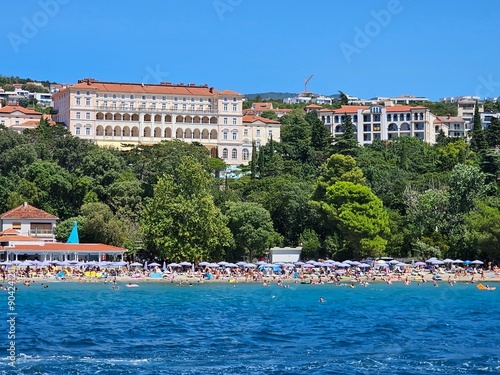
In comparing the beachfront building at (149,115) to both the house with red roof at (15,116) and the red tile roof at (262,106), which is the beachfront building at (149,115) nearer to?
the house with red roof at (15,116)

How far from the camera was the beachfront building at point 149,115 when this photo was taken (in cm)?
8150

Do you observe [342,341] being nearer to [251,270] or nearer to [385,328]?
[385,328]

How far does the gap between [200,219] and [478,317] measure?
20.4 m

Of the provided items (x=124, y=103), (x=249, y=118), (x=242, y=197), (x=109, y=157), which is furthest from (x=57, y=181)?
(x=249, y=118)

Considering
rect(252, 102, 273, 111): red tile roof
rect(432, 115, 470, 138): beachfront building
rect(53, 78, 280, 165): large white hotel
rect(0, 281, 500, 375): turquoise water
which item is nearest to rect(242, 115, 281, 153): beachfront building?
rect(53, 78, 280, 165): large white hotel

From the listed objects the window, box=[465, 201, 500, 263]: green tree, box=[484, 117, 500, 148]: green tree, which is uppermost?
box=[484, 117, 500, 148]: green tree

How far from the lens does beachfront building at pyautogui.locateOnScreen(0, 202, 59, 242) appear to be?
54.6m

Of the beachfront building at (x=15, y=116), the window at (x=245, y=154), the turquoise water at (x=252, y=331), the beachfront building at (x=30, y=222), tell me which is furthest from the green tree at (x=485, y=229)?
the beachfront building at (x=15, y=116)

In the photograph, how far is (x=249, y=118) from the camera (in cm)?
8912

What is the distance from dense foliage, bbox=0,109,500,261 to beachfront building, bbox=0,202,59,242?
1.43 m

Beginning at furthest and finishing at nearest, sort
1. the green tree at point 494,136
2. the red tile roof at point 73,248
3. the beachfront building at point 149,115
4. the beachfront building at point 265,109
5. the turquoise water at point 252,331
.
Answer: the beachfront building at point 265,109 < the green tree at point 494,136 < the beachfront building at point 149,115 < the red tile roof at point 73,248 < the turquoise water at point 252,331

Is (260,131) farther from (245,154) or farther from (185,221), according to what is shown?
(185,221)

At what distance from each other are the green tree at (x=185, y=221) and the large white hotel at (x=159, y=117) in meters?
32.5

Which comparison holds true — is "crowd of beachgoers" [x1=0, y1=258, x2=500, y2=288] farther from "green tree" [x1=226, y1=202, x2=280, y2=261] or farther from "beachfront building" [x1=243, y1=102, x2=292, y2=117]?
"beachfront building" [x1=243, y1=102, x2=292, y2=117]
